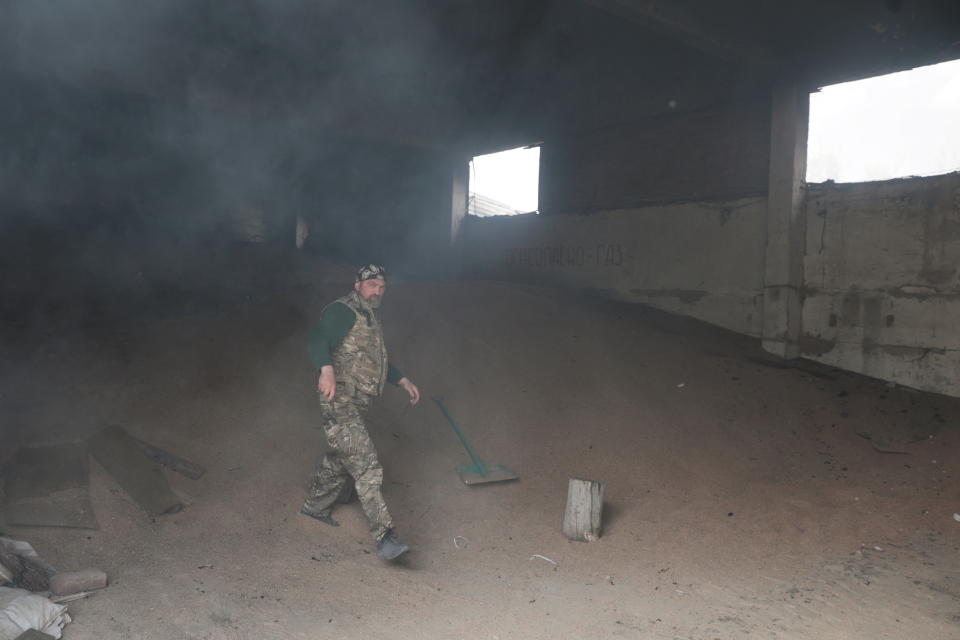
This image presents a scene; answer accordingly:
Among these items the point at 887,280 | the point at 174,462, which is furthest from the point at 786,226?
the point at 174,462

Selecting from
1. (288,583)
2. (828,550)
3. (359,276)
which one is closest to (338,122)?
(359,276)

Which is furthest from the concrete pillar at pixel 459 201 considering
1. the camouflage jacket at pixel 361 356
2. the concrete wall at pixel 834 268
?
the camouflage jacket at pixel 361 356

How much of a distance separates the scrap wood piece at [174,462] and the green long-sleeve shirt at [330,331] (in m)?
1.34

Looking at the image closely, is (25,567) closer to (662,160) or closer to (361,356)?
(361,356)

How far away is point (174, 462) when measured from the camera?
417cm

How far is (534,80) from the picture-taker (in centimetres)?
948

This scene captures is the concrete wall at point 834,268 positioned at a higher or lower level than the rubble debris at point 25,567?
higher

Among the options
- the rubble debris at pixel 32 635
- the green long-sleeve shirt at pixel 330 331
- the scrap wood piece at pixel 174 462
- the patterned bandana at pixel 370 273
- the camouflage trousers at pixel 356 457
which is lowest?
the rubble debris at pixel 32 635

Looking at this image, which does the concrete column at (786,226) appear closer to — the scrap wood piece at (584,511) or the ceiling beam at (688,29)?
the ceiling beam at (688,29)

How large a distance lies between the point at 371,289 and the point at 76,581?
1.92 m

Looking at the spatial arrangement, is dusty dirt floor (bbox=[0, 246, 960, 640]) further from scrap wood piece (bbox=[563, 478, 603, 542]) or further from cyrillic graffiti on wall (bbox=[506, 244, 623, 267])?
cyrillic graffiti on wall (bbox=[506, 244, 623, 267])

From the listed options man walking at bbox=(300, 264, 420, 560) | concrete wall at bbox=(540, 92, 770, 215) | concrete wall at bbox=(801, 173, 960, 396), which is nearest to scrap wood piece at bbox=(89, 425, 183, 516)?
man walking at bbox=(300, 264, 420, 560)

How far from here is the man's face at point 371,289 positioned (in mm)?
3693

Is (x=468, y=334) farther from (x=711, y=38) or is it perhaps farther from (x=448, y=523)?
(x=711, y=38)
